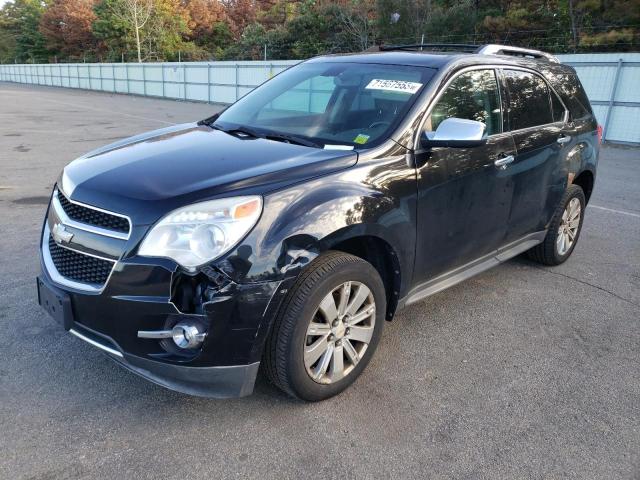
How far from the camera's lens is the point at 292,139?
332cm

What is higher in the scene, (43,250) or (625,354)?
(43,250)

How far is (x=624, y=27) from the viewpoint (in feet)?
66.5

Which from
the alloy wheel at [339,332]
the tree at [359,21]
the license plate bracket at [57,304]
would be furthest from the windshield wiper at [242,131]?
the tree at [359,21]

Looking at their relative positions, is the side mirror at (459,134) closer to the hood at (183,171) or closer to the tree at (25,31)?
the hood at (183,171)

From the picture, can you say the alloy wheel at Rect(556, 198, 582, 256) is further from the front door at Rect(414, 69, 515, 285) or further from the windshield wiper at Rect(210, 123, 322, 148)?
the windshield wiper at Rect(210, 123, 322, 148)

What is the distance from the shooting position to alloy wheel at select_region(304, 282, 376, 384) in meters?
2.79

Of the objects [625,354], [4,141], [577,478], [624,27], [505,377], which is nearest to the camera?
[577,478]

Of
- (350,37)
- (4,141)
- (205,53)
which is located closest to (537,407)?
(4,141)

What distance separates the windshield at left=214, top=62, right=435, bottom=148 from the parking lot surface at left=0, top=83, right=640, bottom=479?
1406 mm

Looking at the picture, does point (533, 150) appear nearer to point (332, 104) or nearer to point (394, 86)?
point (394, 86)

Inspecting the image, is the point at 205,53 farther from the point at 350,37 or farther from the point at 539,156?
the point at 539,156

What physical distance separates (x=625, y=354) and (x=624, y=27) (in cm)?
2084

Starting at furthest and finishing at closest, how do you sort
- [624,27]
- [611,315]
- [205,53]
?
[205,53] → [624,27] → [611,315]

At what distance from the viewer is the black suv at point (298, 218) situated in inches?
96.3
